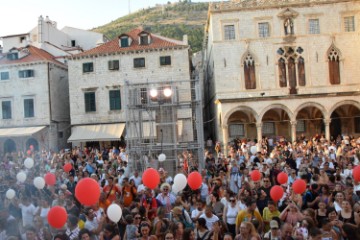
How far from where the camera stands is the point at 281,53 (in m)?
30.4

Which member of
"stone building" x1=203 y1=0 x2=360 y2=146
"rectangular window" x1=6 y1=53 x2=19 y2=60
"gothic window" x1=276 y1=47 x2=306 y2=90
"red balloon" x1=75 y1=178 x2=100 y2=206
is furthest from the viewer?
"rectangular window" x1=6 y1=53 x2=19 y2=60

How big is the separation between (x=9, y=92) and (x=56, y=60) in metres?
4.93

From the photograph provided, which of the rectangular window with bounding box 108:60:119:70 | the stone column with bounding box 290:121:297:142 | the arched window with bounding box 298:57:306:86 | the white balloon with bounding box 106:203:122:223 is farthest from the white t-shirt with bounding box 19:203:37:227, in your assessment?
the arched window with bounding box 298:57:306:86

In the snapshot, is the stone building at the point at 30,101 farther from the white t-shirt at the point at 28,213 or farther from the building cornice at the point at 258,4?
the white t-shirt at the point at 28,213

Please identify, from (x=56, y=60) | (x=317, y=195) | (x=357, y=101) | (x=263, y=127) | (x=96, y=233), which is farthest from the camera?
(x=56, y=60)

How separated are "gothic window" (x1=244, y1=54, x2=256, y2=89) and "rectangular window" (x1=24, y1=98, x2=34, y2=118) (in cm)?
1771

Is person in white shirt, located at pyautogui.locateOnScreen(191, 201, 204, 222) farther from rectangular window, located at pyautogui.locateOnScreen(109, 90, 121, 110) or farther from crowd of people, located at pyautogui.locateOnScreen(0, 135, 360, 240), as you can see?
rectangular window, located at pyautogui.locateOnScreen(109, 90, 121, 110)

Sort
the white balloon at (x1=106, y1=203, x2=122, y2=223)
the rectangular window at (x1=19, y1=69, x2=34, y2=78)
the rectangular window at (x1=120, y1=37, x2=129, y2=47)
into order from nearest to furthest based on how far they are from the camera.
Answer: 1. the white balloon at (x1=106, y1=203, x2=122, y2=223)
2. the rectangular window at (x1=120, y1=37, x2=129, y2=47)
3. the rectangular window at (x1=19, y1=69, x2=34, y2=78)

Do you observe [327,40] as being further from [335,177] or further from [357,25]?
[335,177]

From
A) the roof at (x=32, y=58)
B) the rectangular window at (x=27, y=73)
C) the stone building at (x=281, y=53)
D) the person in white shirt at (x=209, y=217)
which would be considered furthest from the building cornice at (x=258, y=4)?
the person in white shirt at (x=209, y=217)

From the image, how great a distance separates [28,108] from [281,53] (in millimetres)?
20956

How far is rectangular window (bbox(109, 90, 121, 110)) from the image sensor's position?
33125 millimetres

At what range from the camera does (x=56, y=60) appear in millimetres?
36312

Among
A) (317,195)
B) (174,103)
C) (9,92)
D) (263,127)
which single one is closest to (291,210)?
(317,195)
